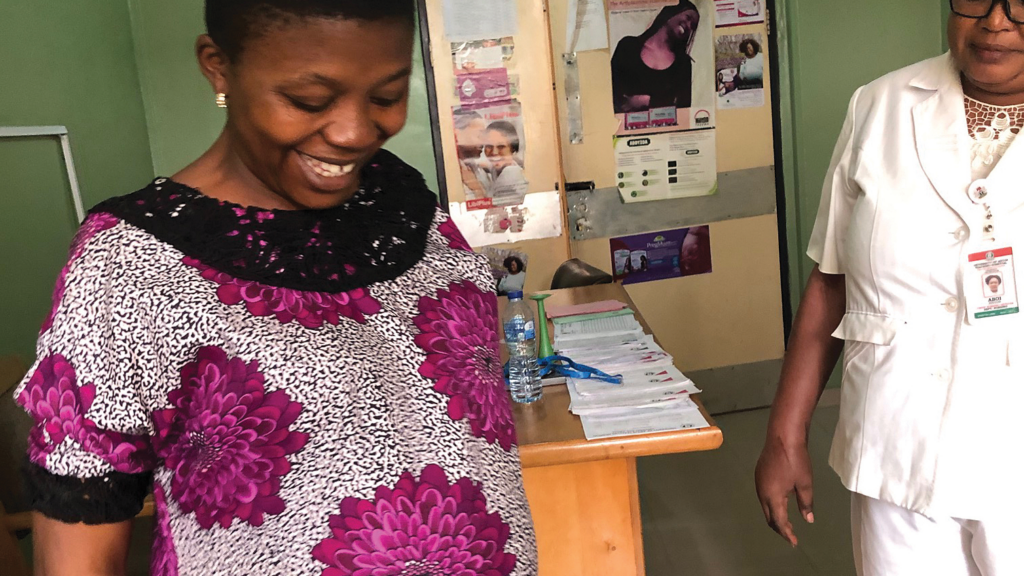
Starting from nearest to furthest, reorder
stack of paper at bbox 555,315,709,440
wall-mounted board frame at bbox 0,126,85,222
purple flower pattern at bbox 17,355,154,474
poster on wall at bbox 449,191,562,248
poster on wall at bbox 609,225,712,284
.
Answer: purple flower pattern at bbox 17,355,154,474
stack of paper at bbox 555,315,709,440
wall-mounted board frame at bbox 0,126,85,222
poster on wall at bbox 449,191,562,248
poster on wall at bbox 609,225,712,284

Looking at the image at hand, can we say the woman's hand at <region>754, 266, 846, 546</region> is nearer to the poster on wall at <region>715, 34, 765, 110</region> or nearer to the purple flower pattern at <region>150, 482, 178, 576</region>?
the purple flower pattern at <region>150, 482, 178, 576</region>

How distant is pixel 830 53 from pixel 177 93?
293cm

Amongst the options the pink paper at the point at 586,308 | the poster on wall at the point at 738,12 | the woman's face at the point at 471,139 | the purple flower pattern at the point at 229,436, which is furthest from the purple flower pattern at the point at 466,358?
the poster on wall at the point at 738,12

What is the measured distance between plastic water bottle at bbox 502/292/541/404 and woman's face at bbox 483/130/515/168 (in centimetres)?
142

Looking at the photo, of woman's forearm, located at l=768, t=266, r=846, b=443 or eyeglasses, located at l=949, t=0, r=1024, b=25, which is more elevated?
eyeglasses, located at l=949, t=0, r=1024, b=25

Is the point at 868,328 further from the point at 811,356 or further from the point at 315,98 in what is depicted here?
the point at 315,98

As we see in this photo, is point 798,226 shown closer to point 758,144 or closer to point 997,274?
point 758,144

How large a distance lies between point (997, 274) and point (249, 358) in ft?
3.47

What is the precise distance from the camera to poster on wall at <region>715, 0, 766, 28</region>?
11.1 feet

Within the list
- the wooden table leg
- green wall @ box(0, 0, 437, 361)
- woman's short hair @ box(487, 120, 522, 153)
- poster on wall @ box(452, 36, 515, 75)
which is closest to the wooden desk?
the wooden table leg

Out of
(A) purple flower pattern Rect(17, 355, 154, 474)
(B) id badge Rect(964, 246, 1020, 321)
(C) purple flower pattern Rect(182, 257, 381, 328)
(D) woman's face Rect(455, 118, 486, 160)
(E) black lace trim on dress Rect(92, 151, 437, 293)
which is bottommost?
(B) id badge Rect(964, 246, 1020, 321)

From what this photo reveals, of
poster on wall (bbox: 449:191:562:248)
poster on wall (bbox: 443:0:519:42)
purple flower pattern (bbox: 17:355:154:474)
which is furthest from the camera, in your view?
poster on wall (bbox: 449:191:562:248)

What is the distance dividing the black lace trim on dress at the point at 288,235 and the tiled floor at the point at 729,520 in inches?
77.6

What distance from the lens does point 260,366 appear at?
2.26 feet
